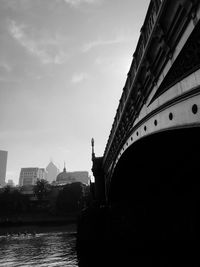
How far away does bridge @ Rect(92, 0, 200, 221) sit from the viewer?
21.0 feet

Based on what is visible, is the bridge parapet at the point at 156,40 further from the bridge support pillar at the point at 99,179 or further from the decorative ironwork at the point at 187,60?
the bridge support pillar at the point at 99,179

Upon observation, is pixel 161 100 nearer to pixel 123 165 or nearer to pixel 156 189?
pixel 123 165

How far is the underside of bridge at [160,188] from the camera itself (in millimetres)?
15073

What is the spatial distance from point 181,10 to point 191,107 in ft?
8.34

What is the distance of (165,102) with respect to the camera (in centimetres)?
794

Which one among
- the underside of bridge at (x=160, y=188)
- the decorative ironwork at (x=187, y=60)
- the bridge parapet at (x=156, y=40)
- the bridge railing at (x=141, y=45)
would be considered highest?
the bridge railing at (x=141, y=45)


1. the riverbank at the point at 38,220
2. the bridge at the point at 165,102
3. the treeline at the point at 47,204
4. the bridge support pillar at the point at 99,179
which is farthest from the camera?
the treeline at the point at 47,204

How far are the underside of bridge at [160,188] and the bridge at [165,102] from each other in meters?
0.08

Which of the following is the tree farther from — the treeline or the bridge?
the bridge

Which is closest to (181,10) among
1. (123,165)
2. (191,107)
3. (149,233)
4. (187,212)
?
(191,107)

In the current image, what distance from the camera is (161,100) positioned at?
8.34 meters

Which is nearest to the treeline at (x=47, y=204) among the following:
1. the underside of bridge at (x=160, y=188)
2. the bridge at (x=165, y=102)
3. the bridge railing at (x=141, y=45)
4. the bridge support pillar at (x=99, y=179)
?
the bridge support pillar at (x=99, y=179)

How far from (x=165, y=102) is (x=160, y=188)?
63.0ft

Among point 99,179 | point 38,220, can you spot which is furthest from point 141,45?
point 38,220
